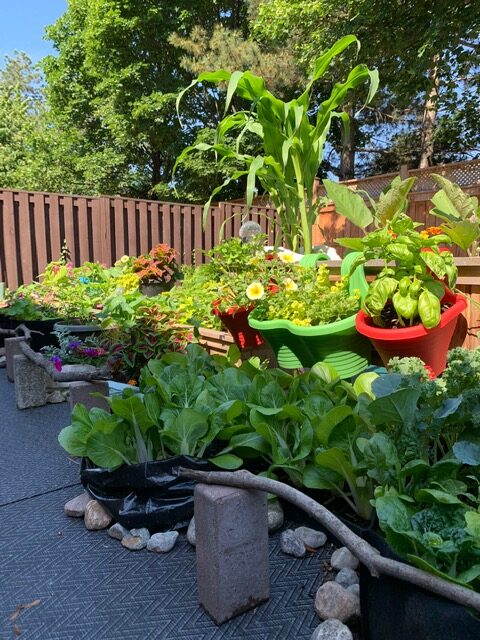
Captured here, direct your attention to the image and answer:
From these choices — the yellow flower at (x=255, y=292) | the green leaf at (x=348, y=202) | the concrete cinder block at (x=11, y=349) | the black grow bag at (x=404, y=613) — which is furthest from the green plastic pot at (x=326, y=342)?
the concrete cinder block at (x=11, y=349)

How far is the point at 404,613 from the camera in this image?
2.20ft

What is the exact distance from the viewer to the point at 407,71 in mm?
5734

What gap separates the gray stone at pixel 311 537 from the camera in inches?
45.3

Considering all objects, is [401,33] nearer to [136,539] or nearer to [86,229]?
[86,229]

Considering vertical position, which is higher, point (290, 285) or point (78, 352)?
point (290, 285)

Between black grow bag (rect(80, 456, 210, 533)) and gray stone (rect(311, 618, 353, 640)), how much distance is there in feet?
1.57

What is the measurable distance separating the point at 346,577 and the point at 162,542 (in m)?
0.48

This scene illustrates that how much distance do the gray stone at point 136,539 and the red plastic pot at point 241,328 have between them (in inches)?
46.9

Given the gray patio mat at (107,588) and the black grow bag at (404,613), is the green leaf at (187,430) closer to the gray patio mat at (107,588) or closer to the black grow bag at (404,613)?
the gray patio mat at (107,588)

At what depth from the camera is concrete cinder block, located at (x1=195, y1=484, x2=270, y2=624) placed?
0.87 meters

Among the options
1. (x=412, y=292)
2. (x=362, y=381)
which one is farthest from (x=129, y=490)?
(x=412, y=292)

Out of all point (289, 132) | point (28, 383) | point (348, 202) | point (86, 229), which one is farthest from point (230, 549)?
point (86, 229)

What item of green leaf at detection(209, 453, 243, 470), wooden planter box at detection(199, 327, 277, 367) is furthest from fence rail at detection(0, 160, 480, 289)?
green leaf at detection(209, 453, 243, 470)

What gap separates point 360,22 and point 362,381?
19.1 ft
